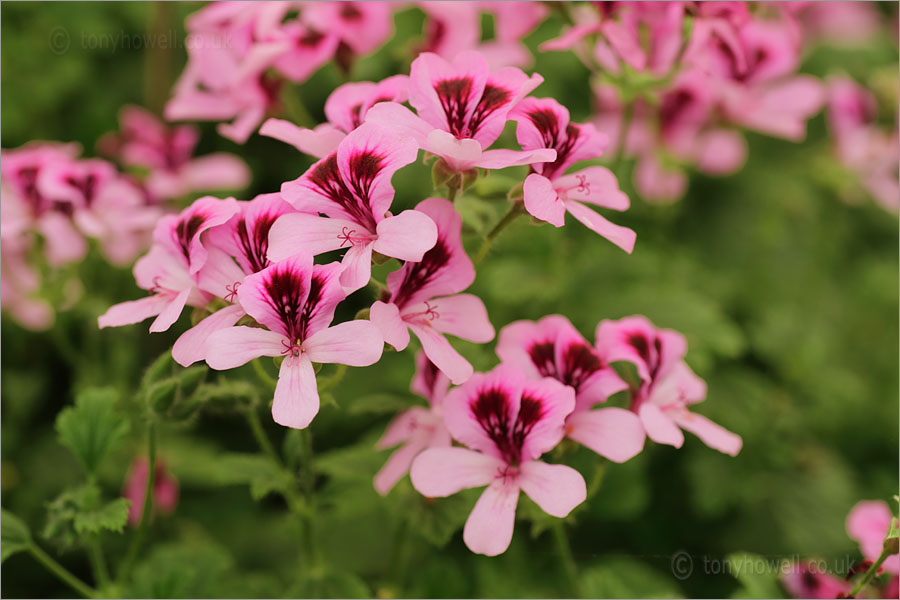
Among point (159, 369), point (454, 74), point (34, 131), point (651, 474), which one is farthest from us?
point (34, 131)

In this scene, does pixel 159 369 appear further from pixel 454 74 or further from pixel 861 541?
pixel 861 541

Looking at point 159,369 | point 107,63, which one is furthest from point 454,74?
point 107,63

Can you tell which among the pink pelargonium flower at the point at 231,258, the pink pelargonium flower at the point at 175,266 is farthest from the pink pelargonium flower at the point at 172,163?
the pink pelargonium flower at the point at 231,258

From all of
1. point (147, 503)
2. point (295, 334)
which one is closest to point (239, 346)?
point (295, 334)

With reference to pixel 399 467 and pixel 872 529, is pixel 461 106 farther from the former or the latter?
pixel 872 529

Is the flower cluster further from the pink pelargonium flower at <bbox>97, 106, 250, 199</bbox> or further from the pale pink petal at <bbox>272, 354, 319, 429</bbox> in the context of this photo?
the pink pelargonium flower at <bbox>97, 106, 250, 199</bbox>

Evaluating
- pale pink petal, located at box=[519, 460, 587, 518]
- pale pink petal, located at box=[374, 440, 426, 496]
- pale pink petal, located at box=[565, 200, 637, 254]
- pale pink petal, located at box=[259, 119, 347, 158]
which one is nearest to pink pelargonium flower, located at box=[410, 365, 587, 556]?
pale pink petal, located at box=[519, 460, 587, 518]
